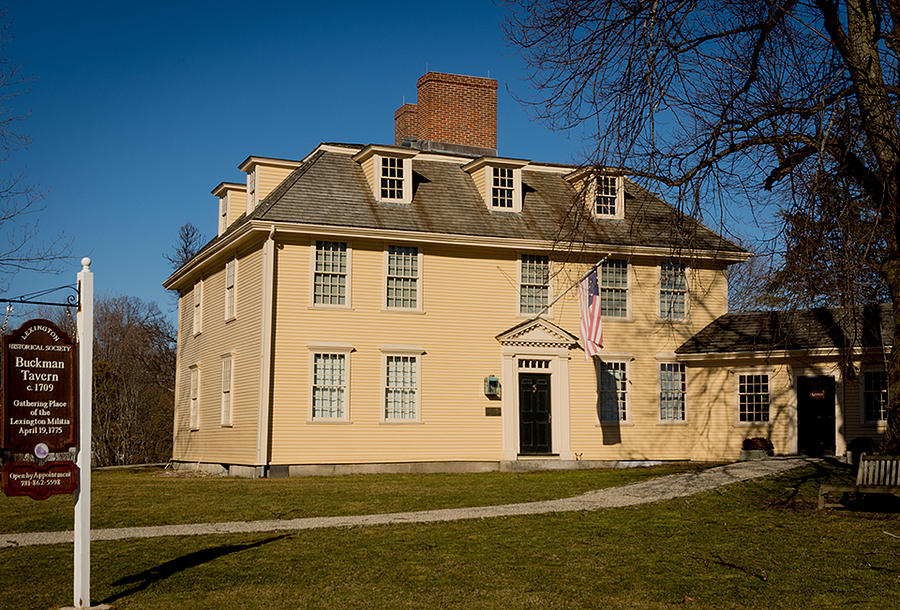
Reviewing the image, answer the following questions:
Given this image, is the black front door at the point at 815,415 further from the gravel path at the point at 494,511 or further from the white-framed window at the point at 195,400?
the white-framed window at the point at 195,400

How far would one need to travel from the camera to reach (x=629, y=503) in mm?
16328

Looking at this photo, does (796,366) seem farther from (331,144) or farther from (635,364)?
(331,144)

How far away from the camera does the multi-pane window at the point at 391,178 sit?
85.6 feet

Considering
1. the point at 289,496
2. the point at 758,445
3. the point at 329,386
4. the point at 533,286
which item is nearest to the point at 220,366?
the point at 329,386

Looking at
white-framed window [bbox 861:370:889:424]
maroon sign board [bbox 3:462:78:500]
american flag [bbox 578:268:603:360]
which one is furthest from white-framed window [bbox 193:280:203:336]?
maroon sign board [bbox 3:462:78:500]

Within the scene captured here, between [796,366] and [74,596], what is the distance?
2203cm

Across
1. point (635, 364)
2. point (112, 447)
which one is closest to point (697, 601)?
point (635, 364)

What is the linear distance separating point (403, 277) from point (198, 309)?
8.40 m

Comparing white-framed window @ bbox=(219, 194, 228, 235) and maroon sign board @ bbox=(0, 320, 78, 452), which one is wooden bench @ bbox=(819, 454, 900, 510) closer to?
maroon sign board @ bbox=(0, 320, 78, 452)

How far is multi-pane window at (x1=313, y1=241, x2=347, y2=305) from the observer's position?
80.1 feet

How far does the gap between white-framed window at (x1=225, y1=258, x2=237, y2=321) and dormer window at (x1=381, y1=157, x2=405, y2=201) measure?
4.58 meters

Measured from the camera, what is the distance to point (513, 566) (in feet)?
35.2

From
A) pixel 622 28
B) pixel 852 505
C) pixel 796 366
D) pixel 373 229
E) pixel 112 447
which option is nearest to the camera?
pixel 622 28

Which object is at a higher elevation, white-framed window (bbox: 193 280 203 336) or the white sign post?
white-framed window (bbox: 193 280 203 336)
